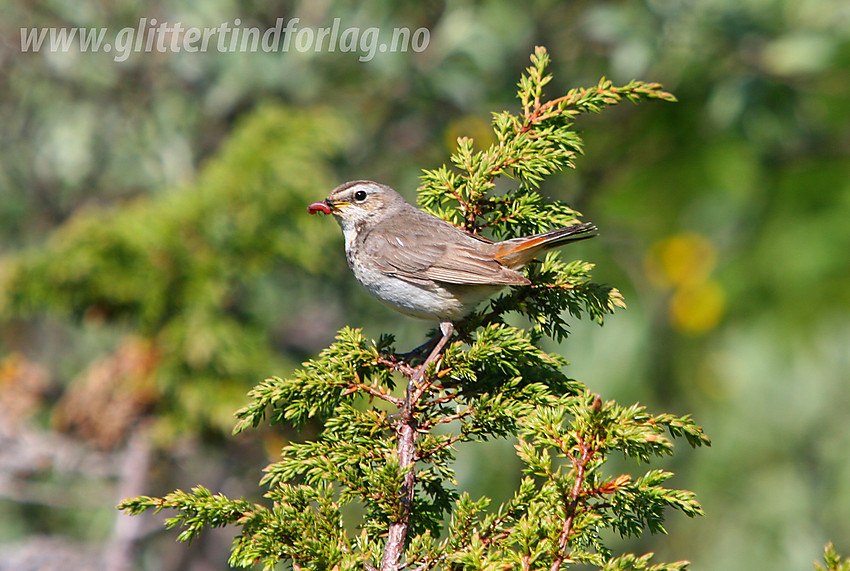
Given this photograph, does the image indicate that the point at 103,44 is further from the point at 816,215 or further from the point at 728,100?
the point at 816,215

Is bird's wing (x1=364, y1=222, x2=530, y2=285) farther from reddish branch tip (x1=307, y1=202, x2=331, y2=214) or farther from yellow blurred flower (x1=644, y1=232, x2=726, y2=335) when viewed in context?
yellow blurred flower (x1=644, y1=232, x2=726, y2=335)

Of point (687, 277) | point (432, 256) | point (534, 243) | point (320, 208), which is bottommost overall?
point (534, 243)

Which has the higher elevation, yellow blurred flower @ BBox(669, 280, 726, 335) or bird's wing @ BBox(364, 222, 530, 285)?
yellow blurred flower @ BBox(669, 280, 726, 335)

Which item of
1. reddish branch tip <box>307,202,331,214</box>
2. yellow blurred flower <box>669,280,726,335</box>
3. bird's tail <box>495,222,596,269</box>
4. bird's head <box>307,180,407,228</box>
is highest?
yellow blurred flower <box>669,280,726,335</box>

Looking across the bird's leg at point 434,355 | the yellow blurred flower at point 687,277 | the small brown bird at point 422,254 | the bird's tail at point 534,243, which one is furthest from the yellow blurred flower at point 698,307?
the bird's leg at point 434,355

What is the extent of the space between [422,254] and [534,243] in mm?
774

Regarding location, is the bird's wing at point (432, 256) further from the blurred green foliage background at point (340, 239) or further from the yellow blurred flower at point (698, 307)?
the yellow blurred flower at point (698, 307)

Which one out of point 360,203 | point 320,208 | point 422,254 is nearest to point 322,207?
point 320,208

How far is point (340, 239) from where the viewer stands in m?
6.29

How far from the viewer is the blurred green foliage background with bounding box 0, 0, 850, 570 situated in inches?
204

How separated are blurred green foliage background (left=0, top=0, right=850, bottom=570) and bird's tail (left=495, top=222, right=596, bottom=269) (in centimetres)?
209

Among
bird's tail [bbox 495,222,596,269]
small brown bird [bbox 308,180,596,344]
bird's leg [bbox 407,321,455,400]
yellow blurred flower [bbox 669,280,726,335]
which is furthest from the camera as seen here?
yellow blurred flower [bbox 669,280,726,335]

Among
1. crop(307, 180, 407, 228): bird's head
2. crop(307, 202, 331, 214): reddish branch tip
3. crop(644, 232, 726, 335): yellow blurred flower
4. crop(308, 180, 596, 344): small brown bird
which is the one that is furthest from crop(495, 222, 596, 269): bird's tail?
crop(644, 232, 726, 335): yellow blurred flower

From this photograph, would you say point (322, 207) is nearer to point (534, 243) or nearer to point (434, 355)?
point (534, 243)
